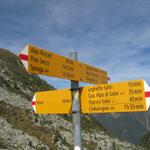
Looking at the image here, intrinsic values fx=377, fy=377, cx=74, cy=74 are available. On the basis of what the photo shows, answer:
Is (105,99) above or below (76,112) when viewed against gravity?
above

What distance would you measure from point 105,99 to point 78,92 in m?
0.48

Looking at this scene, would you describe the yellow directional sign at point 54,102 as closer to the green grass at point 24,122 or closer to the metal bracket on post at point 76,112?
the metal bracket on post at point 76,112

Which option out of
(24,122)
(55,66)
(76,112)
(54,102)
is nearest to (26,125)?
(24,122)

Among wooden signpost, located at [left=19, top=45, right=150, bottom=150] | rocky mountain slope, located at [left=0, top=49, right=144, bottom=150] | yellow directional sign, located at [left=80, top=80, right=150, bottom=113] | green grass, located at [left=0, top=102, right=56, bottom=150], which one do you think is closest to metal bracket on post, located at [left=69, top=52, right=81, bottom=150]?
wooden signpost, located at [left=19, top=45, right=150, bottom=150]

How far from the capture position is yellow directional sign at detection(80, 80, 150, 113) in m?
5.82

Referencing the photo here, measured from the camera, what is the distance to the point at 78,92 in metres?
6.33

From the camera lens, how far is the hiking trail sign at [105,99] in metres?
5.82

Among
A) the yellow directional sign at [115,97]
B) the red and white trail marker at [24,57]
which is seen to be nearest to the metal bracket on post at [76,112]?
the yellow directional sign at [115,97]

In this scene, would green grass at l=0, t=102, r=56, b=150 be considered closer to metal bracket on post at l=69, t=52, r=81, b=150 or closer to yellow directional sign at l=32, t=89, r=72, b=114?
yellow directional sign at l=32, t=89, r=72, b=114

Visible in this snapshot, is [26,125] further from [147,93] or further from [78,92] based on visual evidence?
[147,93]

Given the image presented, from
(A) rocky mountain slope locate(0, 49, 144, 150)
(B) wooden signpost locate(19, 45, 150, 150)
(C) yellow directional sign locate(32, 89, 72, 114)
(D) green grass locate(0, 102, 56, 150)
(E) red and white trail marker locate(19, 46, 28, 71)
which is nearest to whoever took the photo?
(E) red and white trail marker locate(19, 46, 28, 71)

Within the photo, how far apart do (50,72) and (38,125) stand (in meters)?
31.9

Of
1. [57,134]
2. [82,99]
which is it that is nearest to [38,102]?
[82,99]

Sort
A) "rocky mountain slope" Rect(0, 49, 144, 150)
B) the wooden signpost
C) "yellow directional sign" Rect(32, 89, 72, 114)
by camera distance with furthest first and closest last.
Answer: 1. "rocky mountain slope" Rect(0, 49, 144, 150)
2. "yellow directional sign" Rect(32, 89, 72, 114)
3. the wooden signpost
